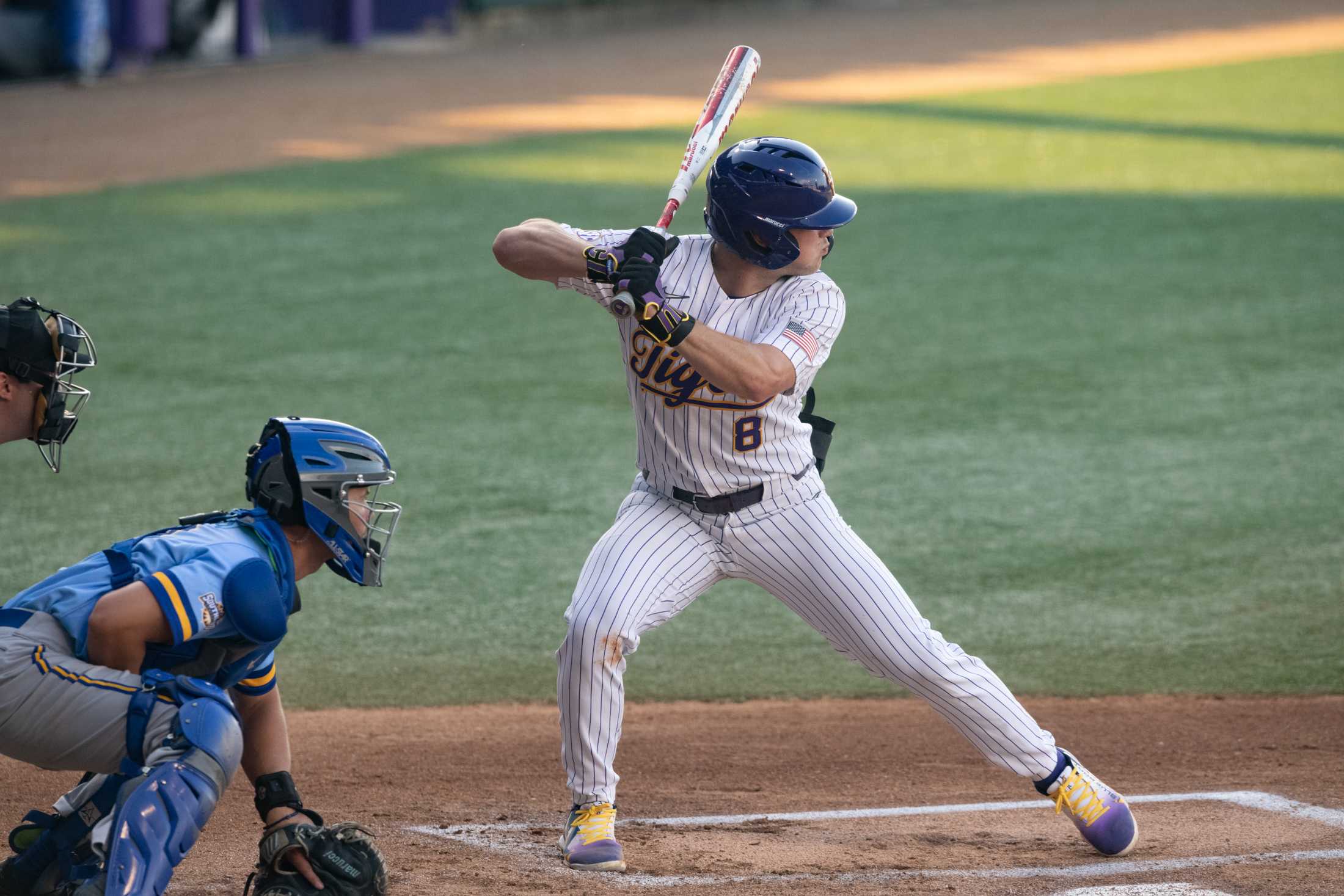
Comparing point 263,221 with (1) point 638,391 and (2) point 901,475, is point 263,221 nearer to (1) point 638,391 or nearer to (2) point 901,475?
(2) point 901,475

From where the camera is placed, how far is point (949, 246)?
40.4 feet

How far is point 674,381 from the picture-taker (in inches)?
152

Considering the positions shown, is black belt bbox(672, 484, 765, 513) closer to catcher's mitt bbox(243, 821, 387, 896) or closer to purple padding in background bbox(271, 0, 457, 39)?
catcher's mitt bbox(243, 821, 387, 896)

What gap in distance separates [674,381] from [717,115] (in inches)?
42.8

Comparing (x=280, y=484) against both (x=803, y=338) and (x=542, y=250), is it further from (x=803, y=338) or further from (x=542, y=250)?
(x=803, y=338)

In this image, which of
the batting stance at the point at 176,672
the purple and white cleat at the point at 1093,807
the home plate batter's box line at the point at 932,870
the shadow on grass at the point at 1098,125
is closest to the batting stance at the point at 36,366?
the batting stance at the point at 176,672

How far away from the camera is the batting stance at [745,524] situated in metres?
3.78

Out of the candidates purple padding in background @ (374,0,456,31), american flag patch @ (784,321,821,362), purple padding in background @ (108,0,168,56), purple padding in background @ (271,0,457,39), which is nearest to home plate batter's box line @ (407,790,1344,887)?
american flag patch @ (784,321,821,362)

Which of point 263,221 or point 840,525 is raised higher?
point 840,525

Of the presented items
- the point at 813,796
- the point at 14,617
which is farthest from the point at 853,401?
the point at 14,617

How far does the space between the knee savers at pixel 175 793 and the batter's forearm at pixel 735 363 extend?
128 centimetres

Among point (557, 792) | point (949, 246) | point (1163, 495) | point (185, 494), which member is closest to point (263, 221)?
point (949, 246)

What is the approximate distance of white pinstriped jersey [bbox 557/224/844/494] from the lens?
3.85 meters

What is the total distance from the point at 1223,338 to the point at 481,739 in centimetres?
631
